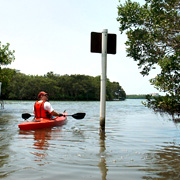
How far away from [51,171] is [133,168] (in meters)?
1.36

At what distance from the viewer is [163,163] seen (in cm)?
500

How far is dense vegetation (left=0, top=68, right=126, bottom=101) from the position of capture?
118613 mm

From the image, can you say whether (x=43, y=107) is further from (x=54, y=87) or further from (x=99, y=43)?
(x=54, y=87)

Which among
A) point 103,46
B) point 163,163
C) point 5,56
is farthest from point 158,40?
point 5,56

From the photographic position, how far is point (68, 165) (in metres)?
4.70

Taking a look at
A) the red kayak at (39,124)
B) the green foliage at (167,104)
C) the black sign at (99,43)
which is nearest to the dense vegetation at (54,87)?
the red kayak at (39,124)

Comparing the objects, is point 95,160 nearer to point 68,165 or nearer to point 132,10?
point 68,165

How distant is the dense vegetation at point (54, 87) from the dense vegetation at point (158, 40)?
109102 millimetres

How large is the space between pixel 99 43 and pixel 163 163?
5256mm

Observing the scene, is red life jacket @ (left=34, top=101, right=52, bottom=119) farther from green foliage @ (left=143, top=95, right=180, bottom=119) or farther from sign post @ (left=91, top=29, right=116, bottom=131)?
green foliage @ (left=143, top=95, right=180, bottom=119)

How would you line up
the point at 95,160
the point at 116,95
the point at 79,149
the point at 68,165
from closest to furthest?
the point at 68,165 < the point at 95,160 < the point at 79,149 < the point at 116,95

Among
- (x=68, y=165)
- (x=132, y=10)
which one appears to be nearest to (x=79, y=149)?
(x=68, y=165)

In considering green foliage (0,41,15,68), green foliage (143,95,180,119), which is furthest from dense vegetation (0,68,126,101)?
green foliage (143,95,180,119)

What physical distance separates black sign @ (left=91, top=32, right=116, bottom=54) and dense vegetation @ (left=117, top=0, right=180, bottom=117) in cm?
56
